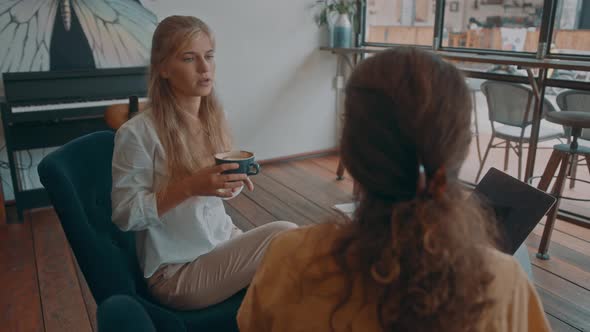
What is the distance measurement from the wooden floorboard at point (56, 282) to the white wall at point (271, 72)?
1.66 m

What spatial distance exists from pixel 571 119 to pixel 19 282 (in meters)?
2.92

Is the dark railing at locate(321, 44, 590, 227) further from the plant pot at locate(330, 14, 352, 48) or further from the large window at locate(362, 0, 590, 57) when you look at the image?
the plant pot at locate(330, 14, 352, 48)

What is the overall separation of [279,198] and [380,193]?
282 centimetres

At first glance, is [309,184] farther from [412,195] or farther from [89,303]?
[412,195]

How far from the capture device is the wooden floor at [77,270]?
2.09 metres

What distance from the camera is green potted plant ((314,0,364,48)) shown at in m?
4.08

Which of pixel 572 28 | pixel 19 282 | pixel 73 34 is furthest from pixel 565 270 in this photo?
pixel 73 34

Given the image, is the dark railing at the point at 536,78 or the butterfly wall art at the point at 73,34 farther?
the butterfly wall art at the point at 73,34

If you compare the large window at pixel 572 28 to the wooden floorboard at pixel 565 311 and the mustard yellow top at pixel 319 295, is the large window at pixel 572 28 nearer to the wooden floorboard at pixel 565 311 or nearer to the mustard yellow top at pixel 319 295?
the wooden floorboard at pixel 565 311

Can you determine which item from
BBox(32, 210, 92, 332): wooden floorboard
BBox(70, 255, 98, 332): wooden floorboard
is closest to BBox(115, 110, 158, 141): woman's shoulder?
BBox(70, 255, 98, 332): wooden floorboard

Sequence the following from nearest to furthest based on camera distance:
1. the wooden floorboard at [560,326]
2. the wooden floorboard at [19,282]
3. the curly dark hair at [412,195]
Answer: the curly dark hair at [412,195]
the wooden floorboard at [560,326]
the wooden floorboard at [19,282]

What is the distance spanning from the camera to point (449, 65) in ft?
2.14

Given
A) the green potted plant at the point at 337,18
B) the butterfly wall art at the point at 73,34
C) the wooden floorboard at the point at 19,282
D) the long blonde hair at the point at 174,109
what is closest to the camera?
the long blonde hair at the point at 174,109

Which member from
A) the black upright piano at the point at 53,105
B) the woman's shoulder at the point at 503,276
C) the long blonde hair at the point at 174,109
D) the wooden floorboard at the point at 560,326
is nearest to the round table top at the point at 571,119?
the wooden floorboard at the point at 560,326
